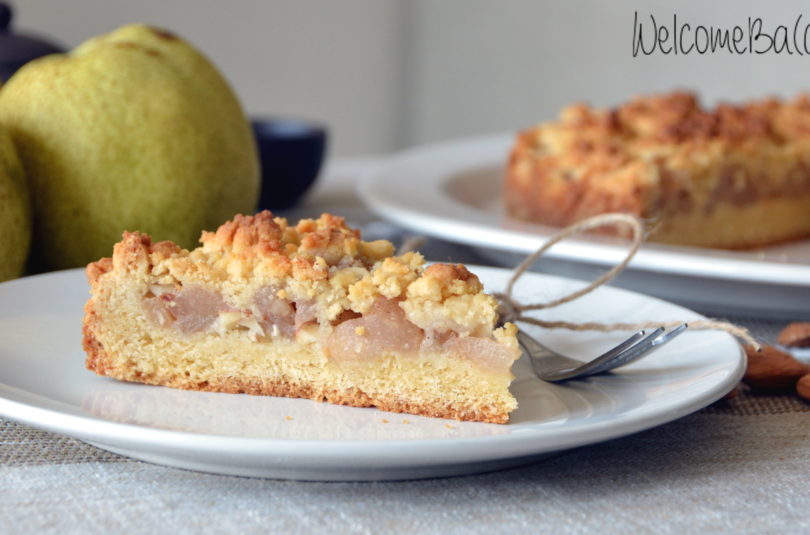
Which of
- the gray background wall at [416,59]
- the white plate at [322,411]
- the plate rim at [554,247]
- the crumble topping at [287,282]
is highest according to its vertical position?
the crumble topping at [287,282]

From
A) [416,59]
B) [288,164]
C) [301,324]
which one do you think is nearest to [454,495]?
[301,324]

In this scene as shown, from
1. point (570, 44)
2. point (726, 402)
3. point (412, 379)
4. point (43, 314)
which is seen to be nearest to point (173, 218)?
point (43, 314)

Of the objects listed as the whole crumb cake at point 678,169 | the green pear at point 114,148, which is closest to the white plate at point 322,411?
the green pear at point 114,148

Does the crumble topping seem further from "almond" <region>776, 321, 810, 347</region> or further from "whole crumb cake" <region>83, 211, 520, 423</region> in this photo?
"almond" <region>776, 321, 810, 347</region>

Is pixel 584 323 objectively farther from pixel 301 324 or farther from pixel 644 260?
→ pixel 301 324

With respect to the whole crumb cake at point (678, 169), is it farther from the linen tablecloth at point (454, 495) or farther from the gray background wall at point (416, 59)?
the gray background wall at point (416, 59)

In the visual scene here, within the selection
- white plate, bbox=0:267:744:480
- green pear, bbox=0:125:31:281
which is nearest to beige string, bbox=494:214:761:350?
white plate, bbox=0:267:744:480
